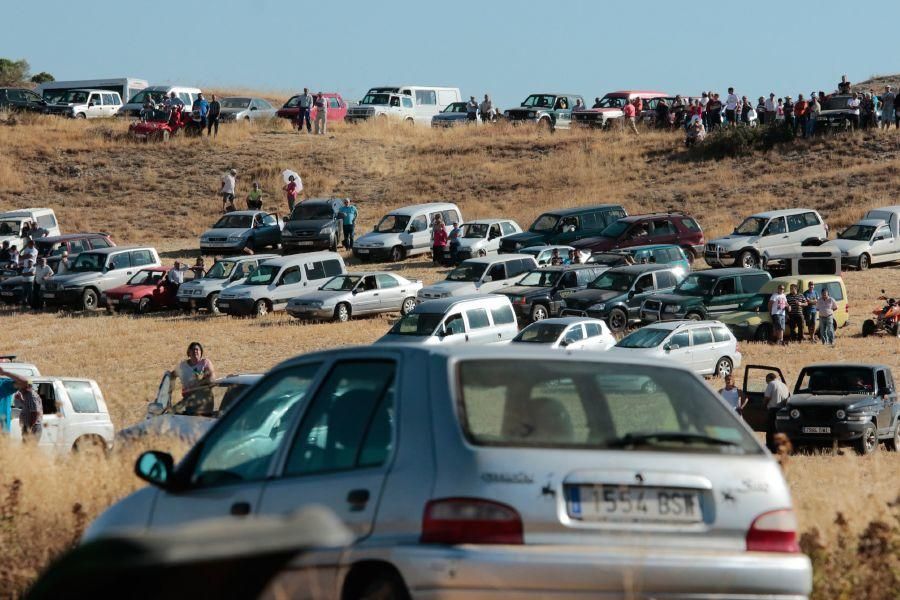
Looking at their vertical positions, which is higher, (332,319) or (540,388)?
(540,388)

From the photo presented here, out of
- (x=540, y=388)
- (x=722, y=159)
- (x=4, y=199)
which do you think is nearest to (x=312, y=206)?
(x=4, y=199)

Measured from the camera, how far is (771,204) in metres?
47.8

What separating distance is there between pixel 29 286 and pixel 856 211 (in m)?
27.0

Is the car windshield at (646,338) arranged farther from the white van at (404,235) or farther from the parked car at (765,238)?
the white van at (404,235)

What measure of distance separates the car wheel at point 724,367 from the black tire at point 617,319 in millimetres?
5129

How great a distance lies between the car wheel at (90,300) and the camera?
116 ft

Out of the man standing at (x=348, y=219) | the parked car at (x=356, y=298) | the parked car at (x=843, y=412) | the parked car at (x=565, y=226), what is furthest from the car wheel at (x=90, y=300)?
the parked car at (x=843, y=412)

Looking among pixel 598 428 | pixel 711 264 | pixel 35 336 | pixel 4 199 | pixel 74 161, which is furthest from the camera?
pixel 74 161

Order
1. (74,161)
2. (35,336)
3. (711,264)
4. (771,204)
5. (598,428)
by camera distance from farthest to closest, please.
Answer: (74,161)
(771,204)
(711,264)
(35,336)
(598,428)

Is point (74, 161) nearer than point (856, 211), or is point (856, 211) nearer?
point (856, 211)

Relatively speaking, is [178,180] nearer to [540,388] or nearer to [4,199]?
[4,199]

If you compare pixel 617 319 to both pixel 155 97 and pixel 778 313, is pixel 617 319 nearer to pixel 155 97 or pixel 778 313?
pixel 778 313

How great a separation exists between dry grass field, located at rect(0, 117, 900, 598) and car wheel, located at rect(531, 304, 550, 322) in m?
3.56

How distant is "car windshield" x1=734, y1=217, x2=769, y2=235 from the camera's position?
39938 mm
